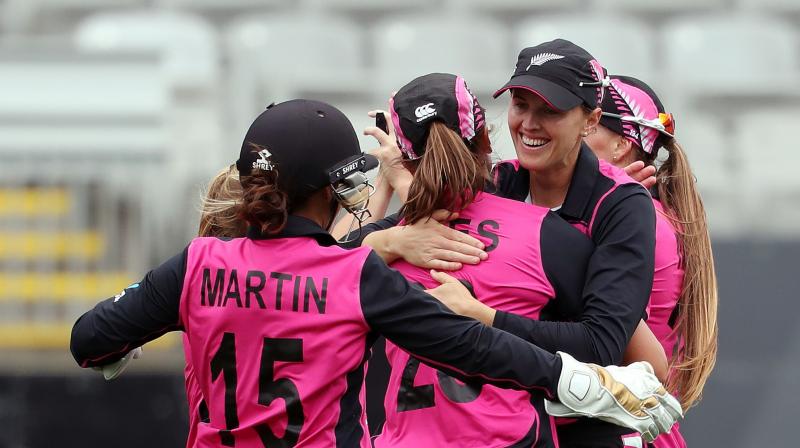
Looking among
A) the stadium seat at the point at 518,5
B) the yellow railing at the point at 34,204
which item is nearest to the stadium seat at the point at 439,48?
the stadium seat at the point at 518,5

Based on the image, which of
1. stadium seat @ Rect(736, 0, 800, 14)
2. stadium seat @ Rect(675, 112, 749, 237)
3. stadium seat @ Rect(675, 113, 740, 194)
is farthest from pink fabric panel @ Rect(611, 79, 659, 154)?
stadium seat @ Rect(736, 0, 800, 14)

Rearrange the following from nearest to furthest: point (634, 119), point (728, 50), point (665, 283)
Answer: point (665, 283) < point (634, 119) < point (728, 50)

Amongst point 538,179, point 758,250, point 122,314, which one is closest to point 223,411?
point 122,314

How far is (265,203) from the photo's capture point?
2150 mm

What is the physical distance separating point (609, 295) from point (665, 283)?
48 centimetres

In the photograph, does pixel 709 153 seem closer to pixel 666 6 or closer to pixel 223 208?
pixel 666 6

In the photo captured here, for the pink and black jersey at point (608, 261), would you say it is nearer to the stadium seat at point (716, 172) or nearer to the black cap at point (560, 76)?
the black cap at point (560, 76)

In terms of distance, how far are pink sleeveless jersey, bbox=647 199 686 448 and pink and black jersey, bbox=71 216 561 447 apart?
2.37ft

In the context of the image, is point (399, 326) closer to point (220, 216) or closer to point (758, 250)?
point (220, 216)

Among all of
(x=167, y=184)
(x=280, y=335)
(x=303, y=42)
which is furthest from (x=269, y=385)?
(x=303, y=42)

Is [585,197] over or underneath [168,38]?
over

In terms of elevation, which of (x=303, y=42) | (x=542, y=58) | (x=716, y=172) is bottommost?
(x=716, y=172)

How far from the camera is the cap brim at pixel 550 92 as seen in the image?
2479 millimetres

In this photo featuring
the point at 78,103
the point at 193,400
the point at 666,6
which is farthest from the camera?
the point at 666,6
